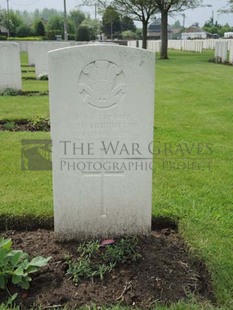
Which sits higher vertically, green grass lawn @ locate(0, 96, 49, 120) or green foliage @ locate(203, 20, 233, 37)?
green foliage @ locate(203, 20, 233, 37)

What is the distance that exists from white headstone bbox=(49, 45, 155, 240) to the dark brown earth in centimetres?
21

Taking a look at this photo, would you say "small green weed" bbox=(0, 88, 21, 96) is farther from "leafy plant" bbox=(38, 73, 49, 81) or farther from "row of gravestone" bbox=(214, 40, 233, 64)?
"row of gravestone" bbox=(214, 40, 233, 64)

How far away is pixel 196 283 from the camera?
8.36 ft

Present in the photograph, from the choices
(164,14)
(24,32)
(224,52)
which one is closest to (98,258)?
(224,52)

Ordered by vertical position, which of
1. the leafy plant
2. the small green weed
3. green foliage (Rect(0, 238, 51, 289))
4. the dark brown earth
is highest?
the leafy plant

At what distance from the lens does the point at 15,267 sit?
8.27 ft

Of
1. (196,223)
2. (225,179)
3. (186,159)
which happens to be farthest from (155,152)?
(196,223)

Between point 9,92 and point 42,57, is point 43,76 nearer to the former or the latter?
point 42,57

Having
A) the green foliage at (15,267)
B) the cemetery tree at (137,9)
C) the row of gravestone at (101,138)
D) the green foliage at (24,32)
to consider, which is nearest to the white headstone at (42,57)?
the row of gravestone at (101,138)

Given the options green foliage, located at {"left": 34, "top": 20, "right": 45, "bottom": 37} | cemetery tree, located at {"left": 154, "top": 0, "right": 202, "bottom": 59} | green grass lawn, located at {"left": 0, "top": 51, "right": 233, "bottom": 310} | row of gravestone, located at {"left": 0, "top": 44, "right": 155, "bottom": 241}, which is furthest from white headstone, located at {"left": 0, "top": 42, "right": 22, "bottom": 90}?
green foliage, located at {"left": 34, "top": 20, "right": 45, "bottom": 37}

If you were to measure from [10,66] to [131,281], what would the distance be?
8.70 meters

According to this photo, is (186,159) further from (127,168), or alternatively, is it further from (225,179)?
(127,168)

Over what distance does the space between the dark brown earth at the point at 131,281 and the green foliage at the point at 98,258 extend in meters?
0.04

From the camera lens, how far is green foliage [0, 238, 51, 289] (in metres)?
2.40
